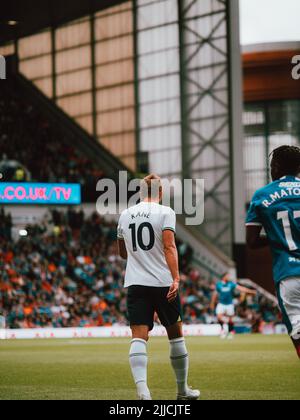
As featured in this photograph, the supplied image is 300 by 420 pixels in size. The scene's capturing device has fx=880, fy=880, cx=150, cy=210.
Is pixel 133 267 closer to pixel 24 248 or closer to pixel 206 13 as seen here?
pixel 24 248

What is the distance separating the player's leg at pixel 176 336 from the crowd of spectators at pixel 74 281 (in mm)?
21940

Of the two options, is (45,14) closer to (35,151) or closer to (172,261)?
(35,151)

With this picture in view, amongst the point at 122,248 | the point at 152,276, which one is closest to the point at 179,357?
the point at 152,276

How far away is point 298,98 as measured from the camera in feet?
155

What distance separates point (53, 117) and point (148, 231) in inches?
1508

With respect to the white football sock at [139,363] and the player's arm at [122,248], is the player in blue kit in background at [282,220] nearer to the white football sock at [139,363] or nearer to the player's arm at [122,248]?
the white football sock at [139,363]

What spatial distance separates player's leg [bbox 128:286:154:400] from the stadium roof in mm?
35062

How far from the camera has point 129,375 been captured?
1253 cm

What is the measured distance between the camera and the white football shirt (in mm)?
8516

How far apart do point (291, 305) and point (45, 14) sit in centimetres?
3999

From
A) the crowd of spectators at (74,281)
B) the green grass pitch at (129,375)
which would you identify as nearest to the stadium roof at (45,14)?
the crowd of spectators at (74,281)

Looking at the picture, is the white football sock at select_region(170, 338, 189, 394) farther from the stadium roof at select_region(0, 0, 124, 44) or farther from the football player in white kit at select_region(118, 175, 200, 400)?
the stadium roof at select_region(0, 0, 124, 44)
